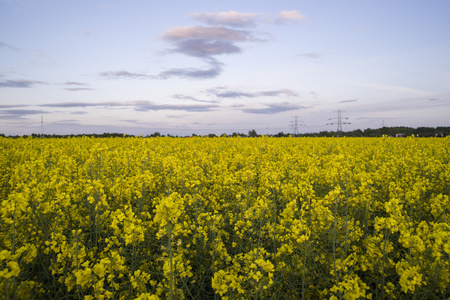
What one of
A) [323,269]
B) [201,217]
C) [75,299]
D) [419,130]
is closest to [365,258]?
[323,269]

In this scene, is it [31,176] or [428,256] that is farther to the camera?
[31,176]

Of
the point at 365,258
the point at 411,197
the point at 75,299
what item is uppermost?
the point at 411,197

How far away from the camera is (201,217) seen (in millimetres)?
4145

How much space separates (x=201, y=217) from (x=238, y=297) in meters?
1.51

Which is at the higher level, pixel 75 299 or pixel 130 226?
pixel 130 226

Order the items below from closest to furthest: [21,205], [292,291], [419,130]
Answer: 1. [21,205]
2. [292,291]
3. [419,130]

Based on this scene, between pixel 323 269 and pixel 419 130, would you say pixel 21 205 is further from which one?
pixel 419 130

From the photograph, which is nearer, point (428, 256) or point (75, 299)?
point (428, 256)

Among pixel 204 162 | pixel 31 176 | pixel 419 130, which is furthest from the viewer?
pixel 419 130

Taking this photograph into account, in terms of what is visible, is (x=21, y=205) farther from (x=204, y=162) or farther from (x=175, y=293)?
(x=204, y=162)

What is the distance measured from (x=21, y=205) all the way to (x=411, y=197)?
19.1ft

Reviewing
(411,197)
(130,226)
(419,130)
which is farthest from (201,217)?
(419,130)

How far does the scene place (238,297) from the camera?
9.36 ft

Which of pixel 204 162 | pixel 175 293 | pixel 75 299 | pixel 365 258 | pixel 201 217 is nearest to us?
pixel 175 293
